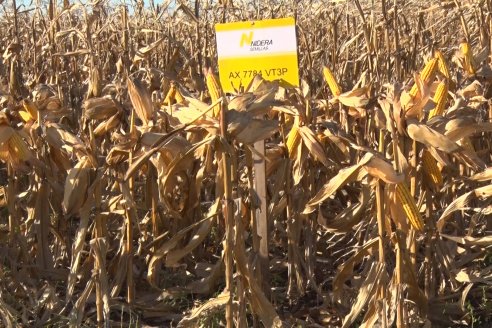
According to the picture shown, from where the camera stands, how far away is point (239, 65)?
290cm

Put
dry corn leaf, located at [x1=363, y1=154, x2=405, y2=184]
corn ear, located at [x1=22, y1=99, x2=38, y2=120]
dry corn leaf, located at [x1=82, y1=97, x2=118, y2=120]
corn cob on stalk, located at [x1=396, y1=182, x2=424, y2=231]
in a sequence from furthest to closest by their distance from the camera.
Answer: corn ear, located at [x1=22, y1=99, x2=38, y2=120], dry corn leaf, located at [x1=82, y1=97, x2=118, y2=120], corn cob on stalk, located at [x1=396, y1=182, x2=424, y2=231], dry corn leaf, located at [x1=363, y1=154, x2=405, y2=184]

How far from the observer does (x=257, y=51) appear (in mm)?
2869

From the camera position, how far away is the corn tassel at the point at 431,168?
8.21 ft

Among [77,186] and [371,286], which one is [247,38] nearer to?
[77,186]

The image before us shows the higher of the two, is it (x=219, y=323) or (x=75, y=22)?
(x=75, y=22)

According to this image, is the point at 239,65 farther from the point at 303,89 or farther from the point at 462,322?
the point at 462,322

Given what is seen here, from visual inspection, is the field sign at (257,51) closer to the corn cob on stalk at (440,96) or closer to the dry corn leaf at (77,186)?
the corn cob on stalk at (440,96)

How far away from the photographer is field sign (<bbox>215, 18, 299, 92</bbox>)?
283 centimetres

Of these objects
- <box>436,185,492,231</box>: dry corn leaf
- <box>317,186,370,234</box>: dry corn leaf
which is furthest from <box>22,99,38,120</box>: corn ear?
<box>436,185,492,231</box>: dry corn leaf

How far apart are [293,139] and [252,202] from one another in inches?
12.8

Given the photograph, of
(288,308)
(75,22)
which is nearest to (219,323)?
(288,308)

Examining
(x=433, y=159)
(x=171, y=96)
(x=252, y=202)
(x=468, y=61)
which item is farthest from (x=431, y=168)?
(x=171, y=96)

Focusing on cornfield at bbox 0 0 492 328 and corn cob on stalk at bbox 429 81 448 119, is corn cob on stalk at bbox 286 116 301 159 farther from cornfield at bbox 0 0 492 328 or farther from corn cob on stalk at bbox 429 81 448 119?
corn cob on stalk at bbox 429 81 448 119

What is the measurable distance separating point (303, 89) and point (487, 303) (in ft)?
3.70
